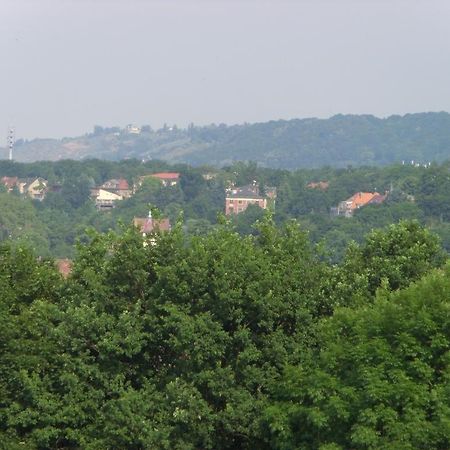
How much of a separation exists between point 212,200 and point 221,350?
10896 cm

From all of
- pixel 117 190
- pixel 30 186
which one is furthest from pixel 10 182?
pixel 117 190

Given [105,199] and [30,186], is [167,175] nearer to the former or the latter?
[105,199]

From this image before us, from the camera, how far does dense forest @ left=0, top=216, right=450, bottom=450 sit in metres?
14.1

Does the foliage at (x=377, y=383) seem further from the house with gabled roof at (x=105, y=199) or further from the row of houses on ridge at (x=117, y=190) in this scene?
the house with gabled roof at (x=105, y=199)

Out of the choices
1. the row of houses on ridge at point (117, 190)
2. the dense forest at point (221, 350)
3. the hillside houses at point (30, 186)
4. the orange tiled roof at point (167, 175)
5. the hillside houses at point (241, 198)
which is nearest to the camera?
the dense forest at point (221, 350)

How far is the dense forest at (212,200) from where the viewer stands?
91.0 m

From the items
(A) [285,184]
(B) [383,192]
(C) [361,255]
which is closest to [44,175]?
(A) [285,184]

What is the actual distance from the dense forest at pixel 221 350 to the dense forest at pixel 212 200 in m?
54.9

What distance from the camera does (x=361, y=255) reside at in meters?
18.5

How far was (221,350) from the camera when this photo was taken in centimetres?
1550

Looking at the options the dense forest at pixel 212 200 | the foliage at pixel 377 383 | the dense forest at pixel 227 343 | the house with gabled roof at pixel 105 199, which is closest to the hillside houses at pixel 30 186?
the dense forest at pixel 212 200

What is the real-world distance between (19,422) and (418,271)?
20.0ft

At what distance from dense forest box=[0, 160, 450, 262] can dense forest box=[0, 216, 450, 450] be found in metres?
54.9

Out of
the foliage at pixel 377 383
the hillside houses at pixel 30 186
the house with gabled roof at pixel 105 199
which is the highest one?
the foliage at pixel 377 383
